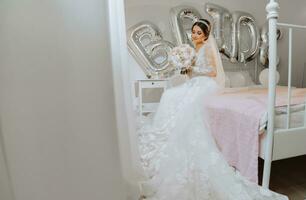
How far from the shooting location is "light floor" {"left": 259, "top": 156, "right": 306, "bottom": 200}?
133cm

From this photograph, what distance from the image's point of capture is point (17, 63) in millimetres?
450

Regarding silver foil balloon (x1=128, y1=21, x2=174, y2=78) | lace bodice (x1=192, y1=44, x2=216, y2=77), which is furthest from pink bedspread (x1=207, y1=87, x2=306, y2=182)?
silver foil balloon (x1=128, y1=21, x2=174, y2=78)

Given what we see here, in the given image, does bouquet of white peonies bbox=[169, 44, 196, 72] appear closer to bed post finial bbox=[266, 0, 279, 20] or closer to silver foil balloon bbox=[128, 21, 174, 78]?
silver foil balloon bbox=[128, 21, 174, 78]

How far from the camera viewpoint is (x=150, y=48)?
108 inches

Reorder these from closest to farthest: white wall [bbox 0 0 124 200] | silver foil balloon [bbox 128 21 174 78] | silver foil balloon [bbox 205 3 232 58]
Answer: white wall [bbox 0 0 124 200] < silver foil balloon [bbox 128 21 174 78] < silver foil balloon [bbox 205 3 232 58]

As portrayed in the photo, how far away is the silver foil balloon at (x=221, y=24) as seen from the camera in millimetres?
2818

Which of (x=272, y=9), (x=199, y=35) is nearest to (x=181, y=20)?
(x=199, y=35)

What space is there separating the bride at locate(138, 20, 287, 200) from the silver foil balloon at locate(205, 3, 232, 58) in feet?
2.77

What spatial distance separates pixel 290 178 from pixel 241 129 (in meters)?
0.66

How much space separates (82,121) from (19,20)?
0.25 metres

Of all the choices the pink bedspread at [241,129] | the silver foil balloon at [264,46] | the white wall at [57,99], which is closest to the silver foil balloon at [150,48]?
the silver foil balloon at [264,46]

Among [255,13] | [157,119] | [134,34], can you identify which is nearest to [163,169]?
[157,119]

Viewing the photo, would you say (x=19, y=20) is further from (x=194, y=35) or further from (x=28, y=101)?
(x=194, y=35)

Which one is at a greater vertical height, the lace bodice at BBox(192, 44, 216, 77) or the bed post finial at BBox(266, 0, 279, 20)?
the bed post finial at BBox(266, 0, 279, 20)
